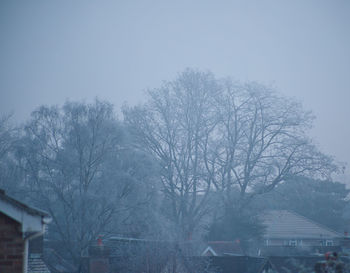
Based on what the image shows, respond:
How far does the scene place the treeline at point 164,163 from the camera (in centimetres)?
2539

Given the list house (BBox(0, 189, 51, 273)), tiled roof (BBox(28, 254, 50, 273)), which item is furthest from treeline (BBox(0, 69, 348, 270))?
house (BBox(0, 189, 51, 273))

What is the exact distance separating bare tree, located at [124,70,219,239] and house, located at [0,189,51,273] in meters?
25.6

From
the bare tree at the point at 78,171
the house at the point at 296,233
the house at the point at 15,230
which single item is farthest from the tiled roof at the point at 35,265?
the house at the point at 296,233

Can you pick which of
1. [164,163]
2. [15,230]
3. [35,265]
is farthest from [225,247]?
[15,230]

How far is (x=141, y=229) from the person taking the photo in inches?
1051

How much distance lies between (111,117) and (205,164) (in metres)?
9.36

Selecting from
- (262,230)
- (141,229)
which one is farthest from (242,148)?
(141,229)

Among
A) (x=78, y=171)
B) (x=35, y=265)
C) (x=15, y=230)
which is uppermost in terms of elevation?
(x=78, y=171)

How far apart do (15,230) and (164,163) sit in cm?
2619

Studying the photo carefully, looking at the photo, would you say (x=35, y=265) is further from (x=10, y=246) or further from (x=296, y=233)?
(x=296, y=233)

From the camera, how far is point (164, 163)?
32.5 metres

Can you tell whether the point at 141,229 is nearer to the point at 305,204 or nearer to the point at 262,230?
the point at 262,230

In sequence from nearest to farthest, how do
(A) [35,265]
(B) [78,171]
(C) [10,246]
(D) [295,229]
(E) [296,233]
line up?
1. (C) [10,246]
2. (A) [35,265]
3. (B) [78,171]
4. (E) [296,233]
5. (D) [295,229]

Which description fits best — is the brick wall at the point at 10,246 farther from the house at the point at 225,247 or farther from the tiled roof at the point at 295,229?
the tiled roof at the point at 295,229
